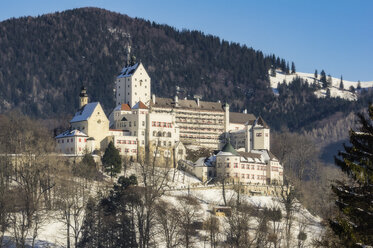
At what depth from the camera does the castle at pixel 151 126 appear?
121m

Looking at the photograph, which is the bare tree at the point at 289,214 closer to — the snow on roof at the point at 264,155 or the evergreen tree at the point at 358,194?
the snow on roof at the point at 264,155

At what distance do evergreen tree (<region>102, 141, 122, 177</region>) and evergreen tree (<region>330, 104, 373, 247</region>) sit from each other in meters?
80.8

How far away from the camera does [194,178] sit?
120625 mm

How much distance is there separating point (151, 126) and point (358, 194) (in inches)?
3845

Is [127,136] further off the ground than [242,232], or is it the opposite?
[127,136]

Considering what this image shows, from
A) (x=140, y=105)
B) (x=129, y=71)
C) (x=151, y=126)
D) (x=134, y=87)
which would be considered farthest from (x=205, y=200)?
(x=129, y=71)

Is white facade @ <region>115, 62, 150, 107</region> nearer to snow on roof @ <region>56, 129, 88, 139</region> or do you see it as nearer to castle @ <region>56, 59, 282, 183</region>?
castle @ <region>56, 59, 282, 183</region>

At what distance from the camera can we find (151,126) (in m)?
126

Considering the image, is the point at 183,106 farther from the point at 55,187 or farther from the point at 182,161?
the point at 55,187

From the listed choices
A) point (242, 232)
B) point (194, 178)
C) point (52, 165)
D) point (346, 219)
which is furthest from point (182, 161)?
point (346, 219)

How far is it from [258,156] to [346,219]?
99.7 m

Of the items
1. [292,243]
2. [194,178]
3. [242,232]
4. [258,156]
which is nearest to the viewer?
[242,232]

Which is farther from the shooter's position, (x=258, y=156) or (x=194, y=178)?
(x=258, y=156)

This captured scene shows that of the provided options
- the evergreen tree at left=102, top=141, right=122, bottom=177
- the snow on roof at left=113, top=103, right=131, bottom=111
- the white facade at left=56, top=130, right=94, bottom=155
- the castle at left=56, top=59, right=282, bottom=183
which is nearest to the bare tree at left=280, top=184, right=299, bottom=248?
the castle at left=56, top=59, right=282, bottom=183
